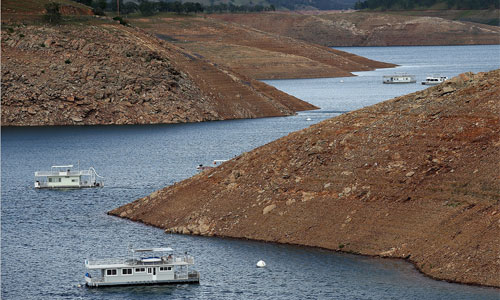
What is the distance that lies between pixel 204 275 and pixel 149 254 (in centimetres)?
636

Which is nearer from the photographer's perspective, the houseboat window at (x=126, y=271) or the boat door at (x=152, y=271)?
the houseboat window at (x=126, y=271)

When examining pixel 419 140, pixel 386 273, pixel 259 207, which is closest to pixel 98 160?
pixel 259 207

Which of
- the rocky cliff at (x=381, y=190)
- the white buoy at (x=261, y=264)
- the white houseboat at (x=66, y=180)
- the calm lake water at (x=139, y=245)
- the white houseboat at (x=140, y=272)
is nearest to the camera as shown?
the calm lake water at (x=139, y=245)

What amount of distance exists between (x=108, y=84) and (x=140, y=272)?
96.7m

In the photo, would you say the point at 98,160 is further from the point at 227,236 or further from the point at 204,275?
the point at 204,275

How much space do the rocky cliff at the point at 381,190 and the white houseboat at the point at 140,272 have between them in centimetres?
1026

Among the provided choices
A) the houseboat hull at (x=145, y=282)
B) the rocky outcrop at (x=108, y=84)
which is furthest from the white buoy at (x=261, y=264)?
the rocky outcrop at (x=108, y=84)

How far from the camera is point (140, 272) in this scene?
62.1 metres

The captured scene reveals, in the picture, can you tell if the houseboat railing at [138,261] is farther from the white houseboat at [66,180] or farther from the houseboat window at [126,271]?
the white houseboat at [66,180]

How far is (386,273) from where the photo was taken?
6116 cm

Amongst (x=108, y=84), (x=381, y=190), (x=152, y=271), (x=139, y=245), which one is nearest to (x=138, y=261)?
(x=152, y=271)

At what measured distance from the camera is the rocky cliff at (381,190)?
63.2 metres

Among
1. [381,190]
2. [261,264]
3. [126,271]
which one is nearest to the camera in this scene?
[126,271]

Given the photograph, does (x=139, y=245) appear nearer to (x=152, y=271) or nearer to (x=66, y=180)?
(x=152, y=271)
